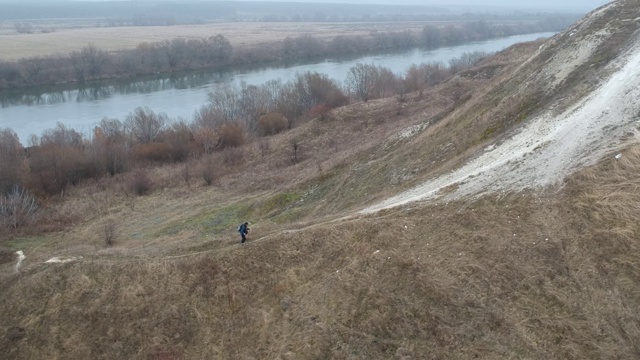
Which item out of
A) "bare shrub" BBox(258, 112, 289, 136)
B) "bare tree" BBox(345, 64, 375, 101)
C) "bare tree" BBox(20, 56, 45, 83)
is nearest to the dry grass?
"bare shrub" BBox(258, 112, 289, 136)

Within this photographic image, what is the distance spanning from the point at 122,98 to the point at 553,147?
2241 inches

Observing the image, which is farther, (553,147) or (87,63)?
(87,63)

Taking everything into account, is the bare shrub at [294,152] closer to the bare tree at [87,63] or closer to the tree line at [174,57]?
the tree line at [174,57]

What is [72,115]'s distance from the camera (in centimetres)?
5534

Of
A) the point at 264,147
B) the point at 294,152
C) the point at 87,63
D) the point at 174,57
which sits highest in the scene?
the point at 87,63

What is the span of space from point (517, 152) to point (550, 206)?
361 centimetres

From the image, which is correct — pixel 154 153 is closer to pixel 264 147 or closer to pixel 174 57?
pixel 264 147

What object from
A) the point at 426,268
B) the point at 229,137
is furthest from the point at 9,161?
the point at 426,268

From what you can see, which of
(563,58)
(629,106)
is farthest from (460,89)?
(629,106)

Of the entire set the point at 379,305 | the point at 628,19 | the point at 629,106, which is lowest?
the point at 379,305

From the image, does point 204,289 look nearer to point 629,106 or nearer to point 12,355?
point 12,355

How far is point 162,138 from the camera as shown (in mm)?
42562

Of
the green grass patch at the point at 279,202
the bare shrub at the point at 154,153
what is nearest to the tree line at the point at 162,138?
the bare shrub at the point at 154,153

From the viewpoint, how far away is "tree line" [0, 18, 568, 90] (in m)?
72.0
